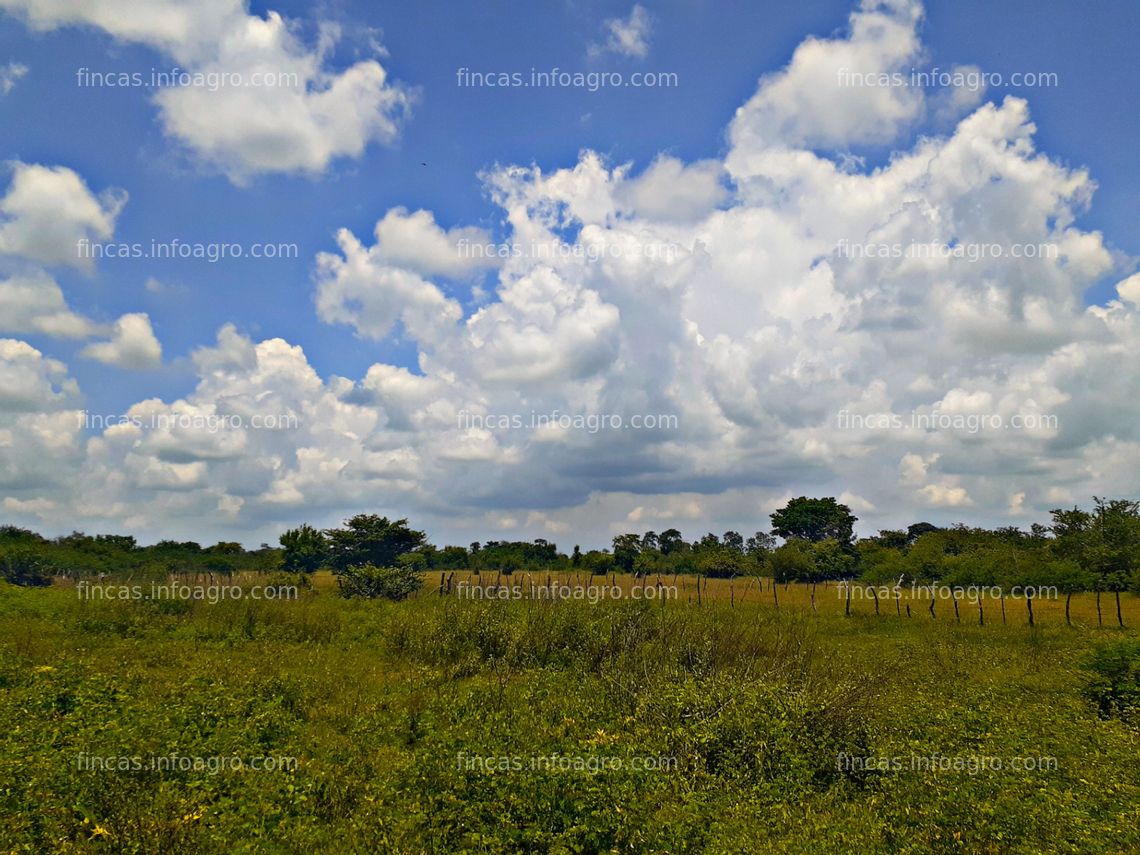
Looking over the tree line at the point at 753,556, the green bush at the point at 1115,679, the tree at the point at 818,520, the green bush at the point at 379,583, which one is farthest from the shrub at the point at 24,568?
the tree at the point at 818,520

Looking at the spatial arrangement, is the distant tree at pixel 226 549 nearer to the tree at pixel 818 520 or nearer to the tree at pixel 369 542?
the tree at pixel 369 542

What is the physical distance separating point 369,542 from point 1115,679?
233ft

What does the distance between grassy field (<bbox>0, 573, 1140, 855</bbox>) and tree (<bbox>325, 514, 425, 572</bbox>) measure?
5652cm

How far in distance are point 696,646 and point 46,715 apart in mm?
15007

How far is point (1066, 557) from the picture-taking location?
159 ft

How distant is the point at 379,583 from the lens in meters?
38.4

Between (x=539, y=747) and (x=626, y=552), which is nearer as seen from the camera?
(x=539, y=747)

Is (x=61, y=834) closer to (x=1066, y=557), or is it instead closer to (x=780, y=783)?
(x=780, y=783)

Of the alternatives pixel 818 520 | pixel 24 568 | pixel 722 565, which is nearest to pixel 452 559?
pixel 722 565

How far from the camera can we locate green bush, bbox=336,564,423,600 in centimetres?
3741

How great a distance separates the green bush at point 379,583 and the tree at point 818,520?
80486mm

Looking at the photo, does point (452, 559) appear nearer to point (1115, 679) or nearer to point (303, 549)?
point (303, 549)

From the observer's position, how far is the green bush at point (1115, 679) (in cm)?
1555

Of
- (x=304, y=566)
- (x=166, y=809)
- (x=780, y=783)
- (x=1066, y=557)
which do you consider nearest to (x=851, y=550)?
(x=1066, y=557)
